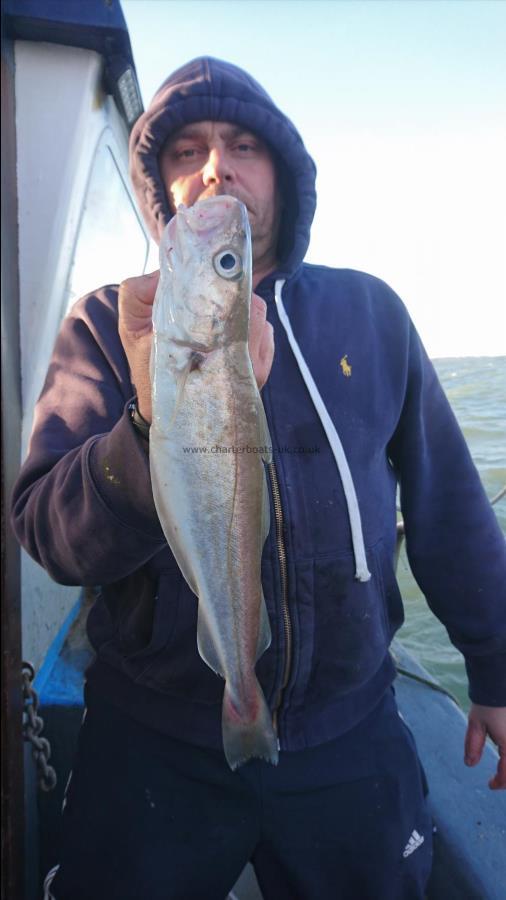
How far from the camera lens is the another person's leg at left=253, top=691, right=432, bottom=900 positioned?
183 centimetres

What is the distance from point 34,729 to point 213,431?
155 centimetres

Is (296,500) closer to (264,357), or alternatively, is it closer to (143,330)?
(264,357)

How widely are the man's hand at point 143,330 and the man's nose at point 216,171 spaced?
81cm

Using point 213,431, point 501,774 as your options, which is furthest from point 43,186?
point 501,774

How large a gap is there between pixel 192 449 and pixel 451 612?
159 cm

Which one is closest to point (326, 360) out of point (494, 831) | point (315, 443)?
point (315, 443)

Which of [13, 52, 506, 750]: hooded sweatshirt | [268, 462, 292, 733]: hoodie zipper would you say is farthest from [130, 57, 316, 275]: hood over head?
[268, 462, 292, 733]: hoodie zipper

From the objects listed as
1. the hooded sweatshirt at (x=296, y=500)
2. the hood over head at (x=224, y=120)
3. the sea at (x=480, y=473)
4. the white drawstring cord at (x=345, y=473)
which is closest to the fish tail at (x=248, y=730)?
the hooded sweatshirt at (x=296, y=500)

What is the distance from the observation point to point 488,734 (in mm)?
2289

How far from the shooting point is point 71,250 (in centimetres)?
293

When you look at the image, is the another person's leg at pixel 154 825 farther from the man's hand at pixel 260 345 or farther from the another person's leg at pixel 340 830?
the man's hand at pixel 260 345

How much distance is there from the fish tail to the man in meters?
0.25

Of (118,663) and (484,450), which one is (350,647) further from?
(484,450)

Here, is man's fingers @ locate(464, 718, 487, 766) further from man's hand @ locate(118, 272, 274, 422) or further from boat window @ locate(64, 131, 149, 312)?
boat window @ locate(64, 131, 149, 312)
